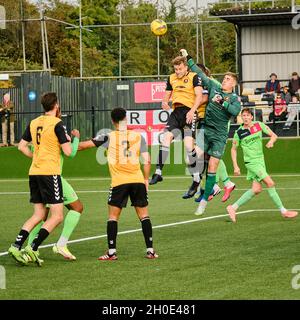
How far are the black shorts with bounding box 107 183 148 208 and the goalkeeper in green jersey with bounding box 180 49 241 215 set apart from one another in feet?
16.2

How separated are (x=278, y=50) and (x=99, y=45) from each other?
25578 mm

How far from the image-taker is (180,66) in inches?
717

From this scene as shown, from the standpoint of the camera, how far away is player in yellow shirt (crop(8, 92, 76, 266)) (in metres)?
13.4

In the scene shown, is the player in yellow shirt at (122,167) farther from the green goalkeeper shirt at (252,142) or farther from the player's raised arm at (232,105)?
the green goalkeeper shirt at (252,142)

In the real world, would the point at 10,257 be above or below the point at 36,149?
below

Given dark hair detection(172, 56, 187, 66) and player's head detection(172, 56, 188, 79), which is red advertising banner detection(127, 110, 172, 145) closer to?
player's head detection(172, 56, 188, 79)

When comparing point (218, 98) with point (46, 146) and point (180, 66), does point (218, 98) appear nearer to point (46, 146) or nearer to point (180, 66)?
point (180, 66)

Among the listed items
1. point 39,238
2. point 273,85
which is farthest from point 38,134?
point 273,85

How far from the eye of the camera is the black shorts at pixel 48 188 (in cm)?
1344

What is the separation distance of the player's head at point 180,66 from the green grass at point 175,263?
2.55 metres

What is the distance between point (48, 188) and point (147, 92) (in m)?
33.5
